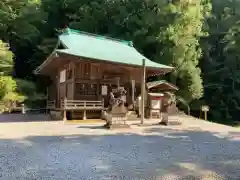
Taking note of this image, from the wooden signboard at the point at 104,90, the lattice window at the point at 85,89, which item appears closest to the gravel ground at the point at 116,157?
the lattice window at the point at 85,89

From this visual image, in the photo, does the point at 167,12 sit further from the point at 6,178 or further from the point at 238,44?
the point at 6,178

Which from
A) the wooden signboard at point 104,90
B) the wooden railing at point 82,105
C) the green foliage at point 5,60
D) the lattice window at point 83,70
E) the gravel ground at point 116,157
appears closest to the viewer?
the gravel ground at point 116,157

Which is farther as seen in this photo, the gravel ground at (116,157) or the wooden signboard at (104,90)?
the wooden signboard at (104,90)

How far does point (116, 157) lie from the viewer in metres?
5.30

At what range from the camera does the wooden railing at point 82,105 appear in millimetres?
12008

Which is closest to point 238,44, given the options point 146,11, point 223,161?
point 223,161

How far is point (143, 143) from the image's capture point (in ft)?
22.3

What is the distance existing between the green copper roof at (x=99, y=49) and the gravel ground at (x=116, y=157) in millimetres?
5293

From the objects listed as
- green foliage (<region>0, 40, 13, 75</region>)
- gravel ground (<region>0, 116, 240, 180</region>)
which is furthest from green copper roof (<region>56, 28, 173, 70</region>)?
gravel ground (<region>0, 116, 240, 180</region>)

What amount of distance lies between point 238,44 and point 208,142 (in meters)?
5.12

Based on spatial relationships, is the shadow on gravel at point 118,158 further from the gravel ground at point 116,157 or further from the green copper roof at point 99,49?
the green copper roof at point 99,49

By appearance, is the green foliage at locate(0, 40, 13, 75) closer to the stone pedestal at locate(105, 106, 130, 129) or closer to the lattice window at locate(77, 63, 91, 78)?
the lattice window at locate(77, 63, 91, 78)

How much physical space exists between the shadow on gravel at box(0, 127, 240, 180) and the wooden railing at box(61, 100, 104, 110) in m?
4.41

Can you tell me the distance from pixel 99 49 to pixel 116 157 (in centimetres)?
938
